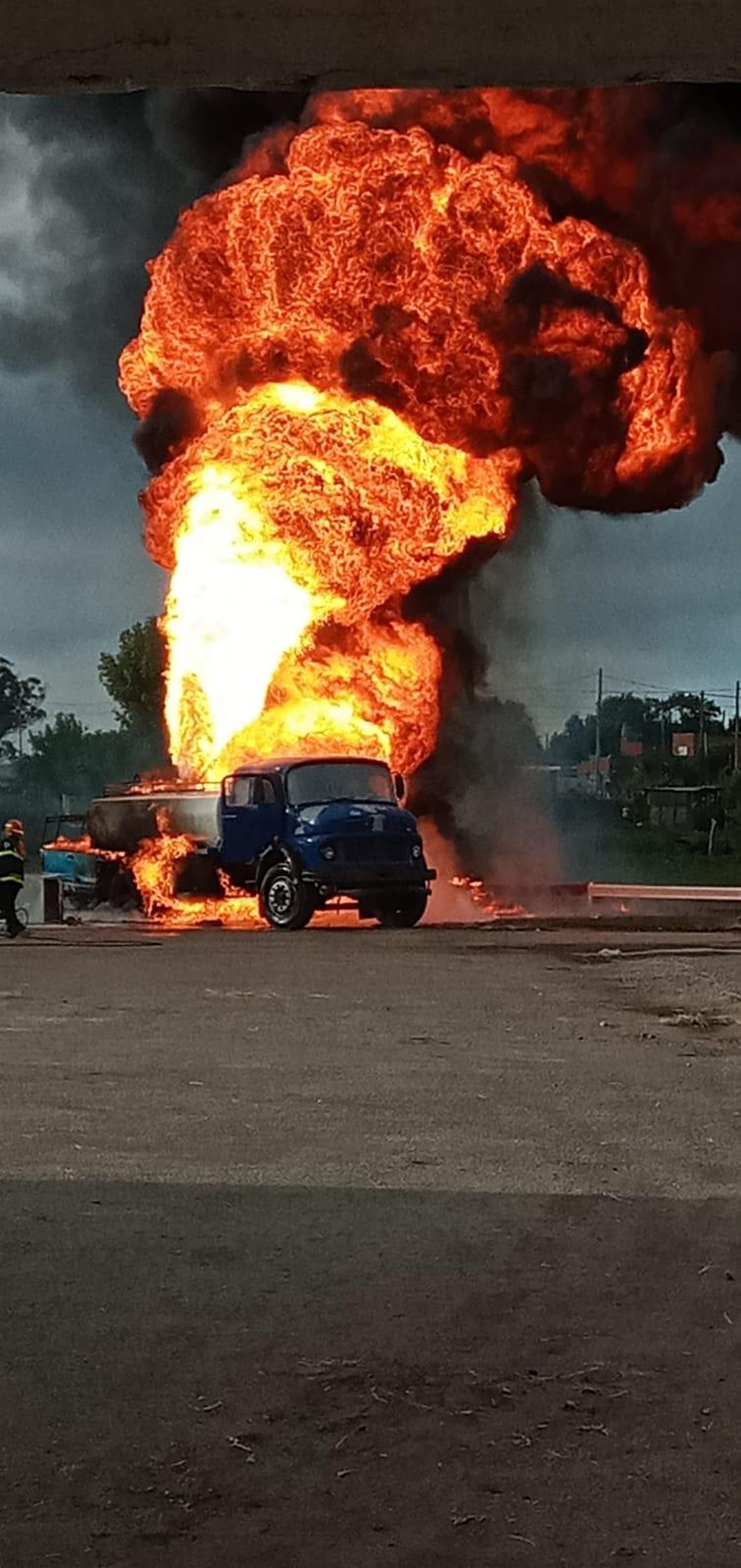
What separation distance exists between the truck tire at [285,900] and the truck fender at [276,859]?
67mm

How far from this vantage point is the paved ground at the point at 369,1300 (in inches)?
171

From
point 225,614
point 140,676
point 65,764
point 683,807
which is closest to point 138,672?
point 140,676

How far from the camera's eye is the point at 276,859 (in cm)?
2284

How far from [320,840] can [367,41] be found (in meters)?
17.2

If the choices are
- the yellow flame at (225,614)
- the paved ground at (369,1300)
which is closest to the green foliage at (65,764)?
the yellow flame at (225,614)

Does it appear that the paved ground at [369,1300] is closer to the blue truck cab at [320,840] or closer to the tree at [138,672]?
the blue truck cab at [320,840]

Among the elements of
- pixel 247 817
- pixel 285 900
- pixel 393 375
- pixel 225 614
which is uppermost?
pixel 393 375

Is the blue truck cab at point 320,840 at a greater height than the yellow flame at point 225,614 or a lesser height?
lesser

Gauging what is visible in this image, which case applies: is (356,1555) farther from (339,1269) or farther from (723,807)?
(723,807)

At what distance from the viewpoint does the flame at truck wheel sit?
27.5 m

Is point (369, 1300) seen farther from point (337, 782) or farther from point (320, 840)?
point (337, 782)

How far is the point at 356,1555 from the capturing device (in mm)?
4105

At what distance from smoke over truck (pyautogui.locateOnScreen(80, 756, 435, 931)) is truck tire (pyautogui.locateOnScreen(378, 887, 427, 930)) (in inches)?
0.6

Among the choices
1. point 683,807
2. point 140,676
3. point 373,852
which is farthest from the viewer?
point 683,807
